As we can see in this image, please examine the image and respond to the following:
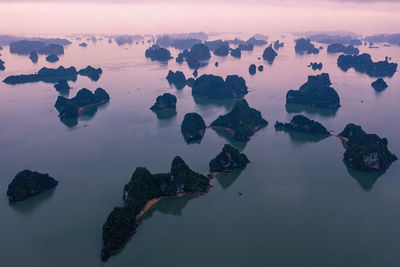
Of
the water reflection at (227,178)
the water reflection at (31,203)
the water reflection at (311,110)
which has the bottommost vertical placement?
the water reflection at (311,110)

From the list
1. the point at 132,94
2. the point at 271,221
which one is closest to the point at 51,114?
the point at 132,94

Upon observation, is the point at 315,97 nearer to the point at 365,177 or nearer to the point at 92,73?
the point at 365,177

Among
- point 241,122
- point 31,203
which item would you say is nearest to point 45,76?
point 31,203

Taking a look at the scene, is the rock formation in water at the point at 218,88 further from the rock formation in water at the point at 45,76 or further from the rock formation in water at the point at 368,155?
the rock formation in water at the point at 45,76

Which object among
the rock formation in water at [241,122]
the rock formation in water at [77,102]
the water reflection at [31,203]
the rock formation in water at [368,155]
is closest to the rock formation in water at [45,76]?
the rock formation in water at [77,102]

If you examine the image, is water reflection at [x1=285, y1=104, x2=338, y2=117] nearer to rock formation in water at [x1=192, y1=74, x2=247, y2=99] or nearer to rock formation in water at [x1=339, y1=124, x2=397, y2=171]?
rock formation in water at [x1=192, y1=74, x2=247, y2=99]

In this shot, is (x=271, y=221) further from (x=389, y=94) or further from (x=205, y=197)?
(x=389, y=94)

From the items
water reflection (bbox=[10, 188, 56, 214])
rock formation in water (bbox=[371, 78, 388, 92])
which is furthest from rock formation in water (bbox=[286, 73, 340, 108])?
water reflection (bbox=[10, 188, 56, 214])
